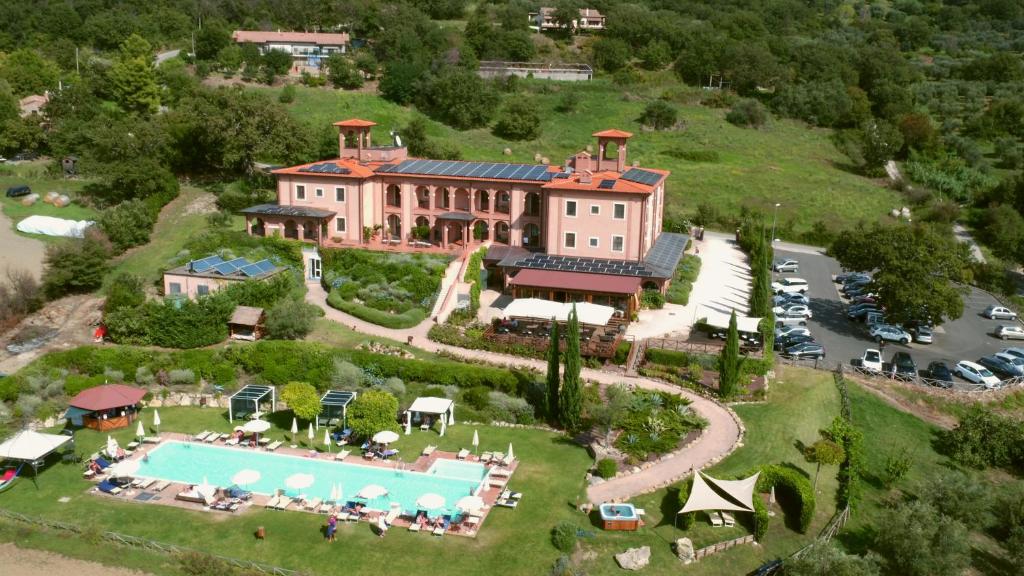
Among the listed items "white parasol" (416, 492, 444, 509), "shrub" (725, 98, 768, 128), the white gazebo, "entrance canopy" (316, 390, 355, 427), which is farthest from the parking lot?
"shrub" (725, 98, 768, 128)

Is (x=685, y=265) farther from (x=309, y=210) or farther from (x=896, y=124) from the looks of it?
(x=896, y=124)

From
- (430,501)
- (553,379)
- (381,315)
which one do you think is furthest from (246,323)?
(430,501)

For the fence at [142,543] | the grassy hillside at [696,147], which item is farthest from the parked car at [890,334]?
the fence at [142,543]

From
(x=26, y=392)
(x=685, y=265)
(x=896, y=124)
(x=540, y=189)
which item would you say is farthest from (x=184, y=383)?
(x=896, y=124)

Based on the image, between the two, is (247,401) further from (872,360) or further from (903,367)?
(903,367)

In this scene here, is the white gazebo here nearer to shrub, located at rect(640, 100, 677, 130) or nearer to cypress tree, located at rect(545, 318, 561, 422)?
cypress tree, located at rect(545, 318, 561, 422)

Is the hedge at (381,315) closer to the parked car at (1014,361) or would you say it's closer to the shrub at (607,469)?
the shrub at (607,469)
